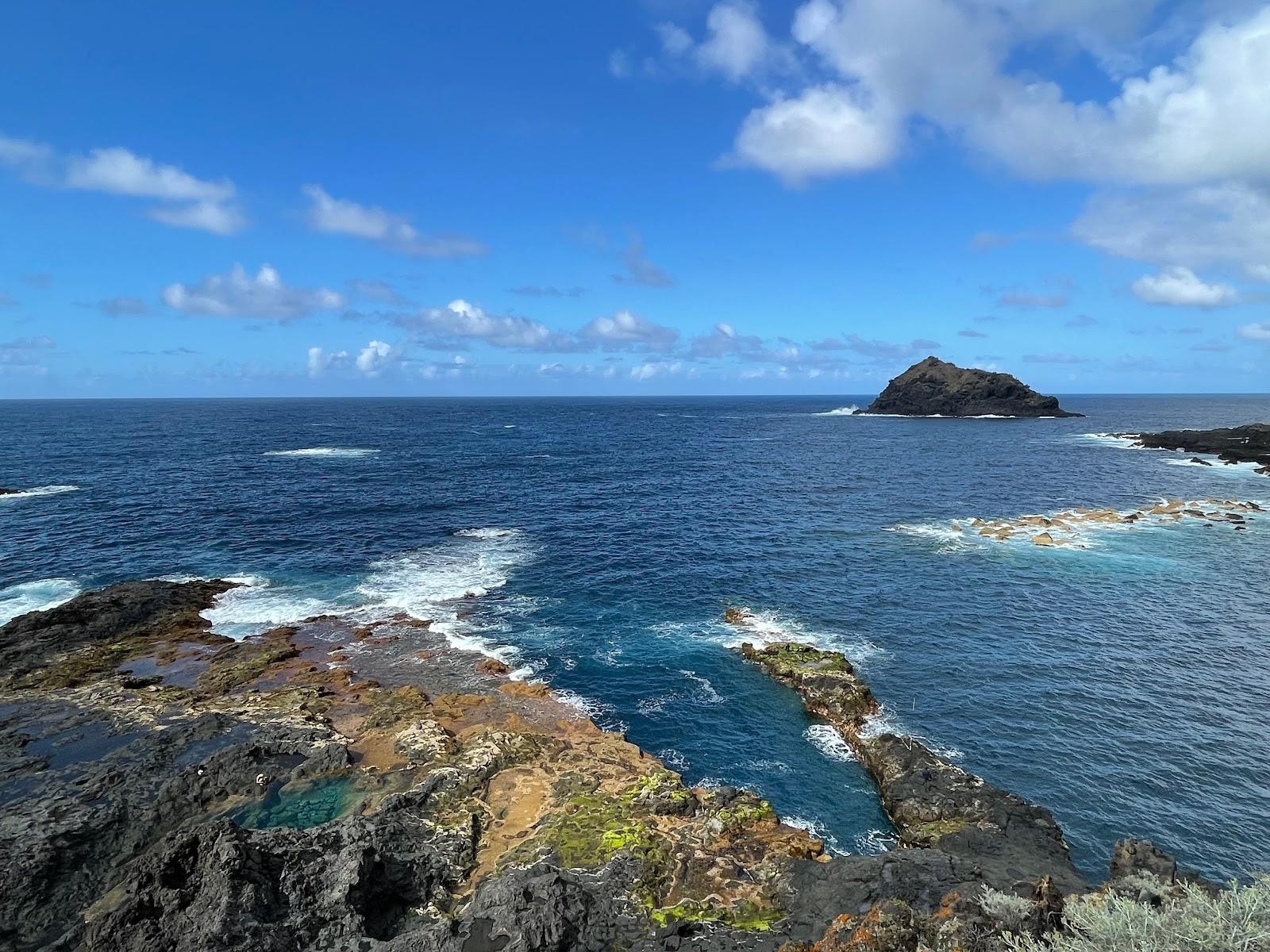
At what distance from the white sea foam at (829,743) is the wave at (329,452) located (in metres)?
112

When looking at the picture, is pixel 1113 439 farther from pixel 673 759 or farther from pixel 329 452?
pixel 329 452

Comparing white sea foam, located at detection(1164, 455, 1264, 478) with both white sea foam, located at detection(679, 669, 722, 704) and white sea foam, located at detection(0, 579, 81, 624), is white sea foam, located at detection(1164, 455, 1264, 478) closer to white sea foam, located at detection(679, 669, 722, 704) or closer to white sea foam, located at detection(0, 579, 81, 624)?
white sea foam, located at detection(679, 669, 722, 704)

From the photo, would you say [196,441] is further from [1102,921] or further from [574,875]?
[1102,921]

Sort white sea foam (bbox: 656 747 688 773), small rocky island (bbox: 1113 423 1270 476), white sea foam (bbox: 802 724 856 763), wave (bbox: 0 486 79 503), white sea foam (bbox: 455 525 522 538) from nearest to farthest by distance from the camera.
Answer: white sea foam (bbox: 656 747 688 773) → white sea foam (bbox: 802 724 856 763) → white sea foam (bbox: 455 525 522 538) → wave (bbox: 0 486 79 503) → small rocky island (bbox: 1113 423 1270 476)

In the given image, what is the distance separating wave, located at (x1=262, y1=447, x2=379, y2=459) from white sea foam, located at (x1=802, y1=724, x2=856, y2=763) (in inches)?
4410

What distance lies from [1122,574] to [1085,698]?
26.1 metres

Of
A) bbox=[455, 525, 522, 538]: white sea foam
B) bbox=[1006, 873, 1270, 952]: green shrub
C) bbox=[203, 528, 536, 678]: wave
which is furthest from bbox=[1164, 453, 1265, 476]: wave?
bbox=[1006, 873, 1270, 952]: green shrub

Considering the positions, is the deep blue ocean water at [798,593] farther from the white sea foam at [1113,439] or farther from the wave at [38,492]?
the white sea foam at [1113,439]

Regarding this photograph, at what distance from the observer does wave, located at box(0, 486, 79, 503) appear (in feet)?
270

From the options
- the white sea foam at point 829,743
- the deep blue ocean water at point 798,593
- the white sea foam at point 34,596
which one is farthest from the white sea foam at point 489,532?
the white sea foam at point 829,743

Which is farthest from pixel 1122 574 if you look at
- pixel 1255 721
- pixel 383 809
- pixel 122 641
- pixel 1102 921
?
pixel 122 641

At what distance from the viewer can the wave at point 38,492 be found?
82250 millimetres

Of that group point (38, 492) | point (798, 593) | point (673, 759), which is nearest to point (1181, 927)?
point (673, 759)

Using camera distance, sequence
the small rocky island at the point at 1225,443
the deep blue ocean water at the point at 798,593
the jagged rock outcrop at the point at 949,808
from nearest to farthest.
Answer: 1. the jagged rock outcrop at the point at 949,808
2. the deep blue ocean water at the point at 798,593
3. the small rocky island at the point at 1225,443
